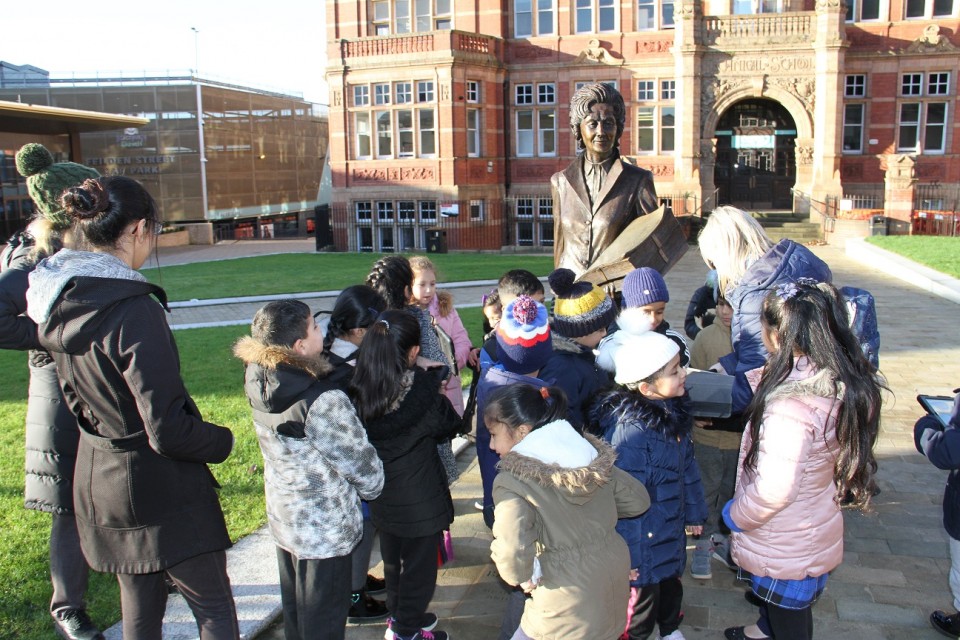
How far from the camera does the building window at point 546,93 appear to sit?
27.8m

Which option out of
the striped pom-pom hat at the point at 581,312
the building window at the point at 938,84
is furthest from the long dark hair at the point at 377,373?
the building window at the point at 938,84

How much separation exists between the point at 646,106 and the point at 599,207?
23.8 m

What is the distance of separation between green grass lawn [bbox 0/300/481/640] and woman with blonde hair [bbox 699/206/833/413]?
9.99ft

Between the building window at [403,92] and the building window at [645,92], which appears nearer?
the building window at [403,92]

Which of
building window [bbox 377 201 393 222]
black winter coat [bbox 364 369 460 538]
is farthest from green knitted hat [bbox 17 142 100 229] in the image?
building window [bbox 377 201 393 222]

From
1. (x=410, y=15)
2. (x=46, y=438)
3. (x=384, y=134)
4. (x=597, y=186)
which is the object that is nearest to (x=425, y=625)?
(x=46, y=438)

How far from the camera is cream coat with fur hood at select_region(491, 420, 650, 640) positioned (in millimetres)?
2695

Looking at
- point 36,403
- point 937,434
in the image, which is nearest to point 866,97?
point 937,434

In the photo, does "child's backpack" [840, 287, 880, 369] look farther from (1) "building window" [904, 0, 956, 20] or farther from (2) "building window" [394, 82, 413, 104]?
(1) "building window" [904, 0, 956, 20]

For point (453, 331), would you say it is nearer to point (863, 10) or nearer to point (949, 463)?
point (949, 463)

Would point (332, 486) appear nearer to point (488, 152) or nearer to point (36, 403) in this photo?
point (36, 403)

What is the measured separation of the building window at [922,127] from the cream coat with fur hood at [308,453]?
2868cm

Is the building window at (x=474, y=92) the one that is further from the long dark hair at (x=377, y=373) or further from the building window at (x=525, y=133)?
the long dark hair at (x=377, y=373)

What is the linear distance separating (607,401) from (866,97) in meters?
27.7
